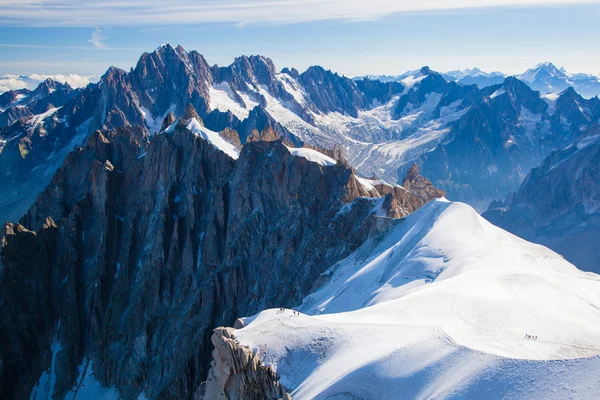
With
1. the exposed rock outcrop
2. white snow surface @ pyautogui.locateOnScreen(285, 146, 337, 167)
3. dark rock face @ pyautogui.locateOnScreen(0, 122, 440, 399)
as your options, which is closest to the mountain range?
the exposed rock outcrop

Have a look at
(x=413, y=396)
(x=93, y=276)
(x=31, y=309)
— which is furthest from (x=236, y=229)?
(x=413, y=396)

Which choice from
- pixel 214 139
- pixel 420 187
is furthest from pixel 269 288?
pixel 420 187

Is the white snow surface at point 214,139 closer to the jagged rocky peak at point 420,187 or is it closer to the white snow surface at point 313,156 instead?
the white snow surface at point 313,156

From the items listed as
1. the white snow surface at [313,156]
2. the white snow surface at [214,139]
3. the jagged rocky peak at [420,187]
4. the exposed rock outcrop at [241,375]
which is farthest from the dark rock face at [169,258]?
the exposed rock outcrop at [241,375]

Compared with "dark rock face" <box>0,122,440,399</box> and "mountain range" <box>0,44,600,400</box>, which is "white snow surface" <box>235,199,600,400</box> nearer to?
"mountain range" <box>0,44,600,400</box>

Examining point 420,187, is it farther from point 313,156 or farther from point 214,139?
point 214,139

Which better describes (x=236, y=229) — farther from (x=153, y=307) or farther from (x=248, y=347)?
(x=248, y=347)
